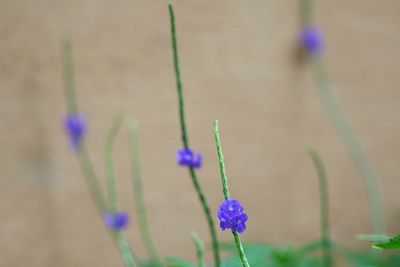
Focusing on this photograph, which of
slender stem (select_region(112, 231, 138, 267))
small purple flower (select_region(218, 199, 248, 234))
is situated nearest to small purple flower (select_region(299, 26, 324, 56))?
slender stem (select_region(112, 231, 138, 267))

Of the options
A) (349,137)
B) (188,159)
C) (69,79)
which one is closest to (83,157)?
(69,79)

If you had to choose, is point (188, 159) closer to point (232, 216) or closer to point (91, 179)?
point (232, 216)

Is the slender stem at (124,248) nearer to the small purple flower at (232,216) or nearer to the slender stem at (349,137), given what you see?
the small purple flower at (232,216)

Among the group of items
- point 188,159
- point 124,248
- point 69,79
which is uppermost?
point 69,79

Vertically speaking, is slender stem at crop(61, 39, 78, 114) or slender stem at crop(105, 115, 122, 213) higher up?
slender stem at crop(61, 39, 78, 114)

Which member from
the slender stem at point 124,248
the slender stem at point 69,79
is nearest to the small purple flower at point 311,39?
the slender stem at point 69,79

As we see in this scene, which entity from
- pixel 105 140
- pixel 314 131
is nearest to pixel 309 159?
pixel 314 131

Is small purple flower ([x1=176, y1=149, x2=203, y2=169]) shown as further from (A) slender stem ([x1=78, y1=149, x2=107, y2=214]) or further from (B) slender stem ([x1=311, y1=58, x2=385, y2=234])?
(B) slender stem ([x1=311, y1=58, x2=385, y2=234])
